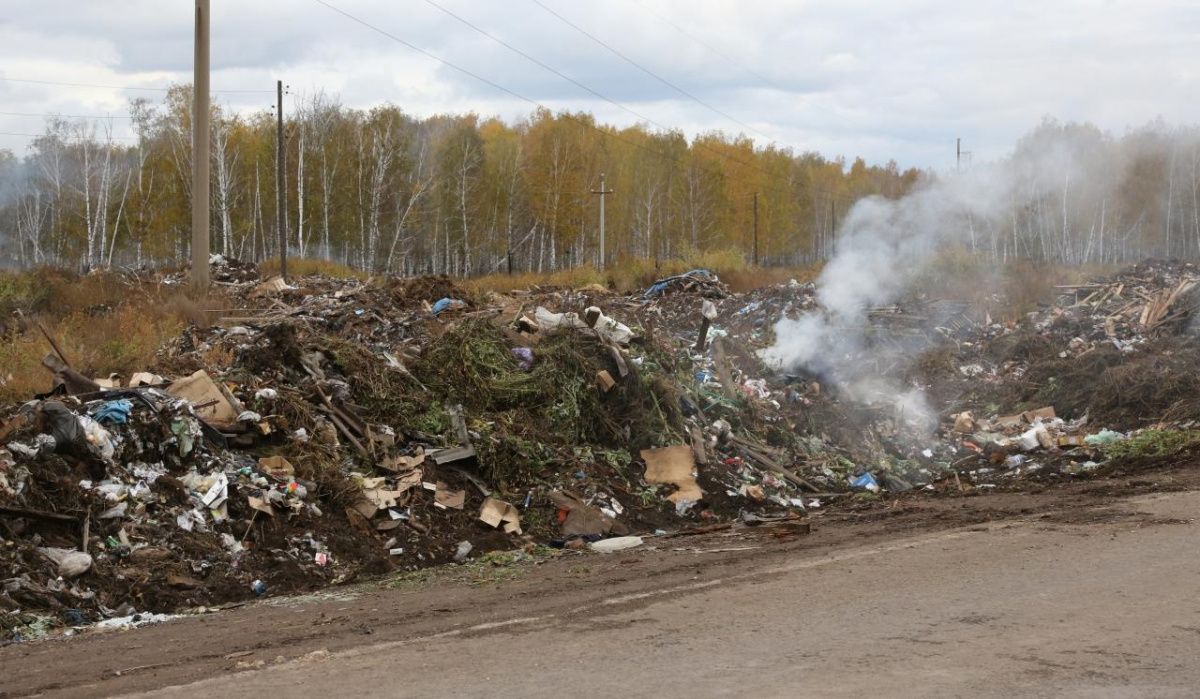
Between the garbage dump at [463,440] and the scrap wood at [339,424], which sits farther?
the scrap wood at [339,424]

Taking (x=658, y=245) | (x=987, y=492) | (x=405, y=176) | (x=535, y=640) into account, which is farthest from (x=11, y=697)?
(x=658, y=245)

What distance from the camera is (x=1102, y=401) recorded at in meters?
14.7

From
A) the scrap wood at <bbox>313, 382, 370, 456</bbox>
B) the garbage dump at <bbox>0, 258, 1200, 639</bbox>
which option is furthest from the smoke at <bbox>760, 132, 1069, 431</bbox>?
the scrap wood at <bbox>313, 382, 370, 456</bbox>

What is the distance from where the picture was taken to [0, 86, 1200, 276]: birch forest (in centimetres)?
4316

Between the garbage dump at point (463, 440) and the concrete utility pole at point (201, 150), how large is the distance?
1097 mm

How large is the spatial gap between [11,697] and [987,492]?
9490 mm

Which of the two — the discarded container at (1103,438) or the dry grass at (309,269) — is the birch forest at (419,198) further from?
the discarded container at (1103,438)

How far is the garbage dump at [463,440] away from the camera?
307 inches

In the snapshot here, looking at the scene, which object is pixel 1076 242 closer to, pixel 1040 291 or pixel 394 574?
pixel 1040 291

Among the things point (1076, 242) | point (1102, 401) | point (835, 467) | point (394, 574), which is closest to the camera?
point (394, 574)

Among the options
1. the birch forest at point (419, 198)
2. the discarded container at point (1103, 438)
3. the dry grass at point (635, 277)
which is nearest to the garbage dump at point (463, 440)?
the discarded container at point (1103, 438)

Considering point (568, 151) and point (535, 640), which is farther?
point (568, 151)

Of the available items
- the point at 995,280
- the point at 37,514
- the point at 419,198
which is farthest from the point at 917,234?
the point at 419,198

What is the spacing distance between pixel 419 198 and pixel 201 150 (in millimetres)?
32279
